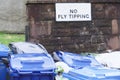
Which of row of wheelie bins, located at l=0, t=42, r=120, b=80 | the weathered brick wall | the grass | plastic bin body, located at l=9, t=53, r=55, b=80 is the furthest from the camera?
the grass

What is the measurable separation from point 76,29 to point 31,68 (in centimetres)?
282

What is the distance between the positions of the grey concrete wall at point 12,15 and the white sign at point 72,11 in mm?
7264

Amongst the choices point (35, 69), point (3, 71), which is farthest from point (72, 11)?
point (35, 69)

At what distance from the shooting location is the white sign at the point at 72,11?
8.52 m

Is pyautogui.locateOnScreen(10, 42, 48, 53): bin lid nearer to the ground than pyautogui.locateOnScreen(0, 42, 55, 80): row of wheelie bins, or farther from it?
farther from it

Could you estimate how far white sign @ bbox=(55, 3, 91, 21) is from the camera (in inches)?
335

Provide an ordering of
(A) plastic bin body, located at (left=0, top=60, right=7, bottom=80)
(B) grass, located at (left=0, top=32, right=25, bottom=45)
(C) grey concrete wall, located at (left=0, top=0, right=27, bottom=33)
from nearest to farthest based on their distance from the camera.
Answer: (A) plastic bin body, located at (left=0, top=60, right=7, bottom=80) → (B) grass, located at (left=0, top=32, right=25, bottom=45) → (C) grey concrete wall, located at (left=0, top=0, right=27, bottom=33)

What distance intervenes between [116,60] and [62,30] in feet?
5.74

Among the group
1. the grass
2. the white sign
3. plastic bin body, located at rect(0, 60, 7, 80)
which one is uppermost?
the white sign

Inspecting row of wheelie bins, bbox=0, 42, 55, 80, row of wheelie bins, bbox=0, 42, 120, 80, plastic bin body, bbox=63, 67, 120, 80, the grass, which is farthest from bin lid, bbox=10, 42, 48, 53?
the grass

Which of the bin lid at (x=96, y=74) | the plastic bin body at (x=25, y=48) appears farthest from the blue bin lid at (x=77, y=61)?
the bin lid at (x=96, y=74)

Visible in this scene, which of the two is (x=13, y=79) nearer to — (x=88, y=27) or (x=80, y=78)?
(x=80, y=78)

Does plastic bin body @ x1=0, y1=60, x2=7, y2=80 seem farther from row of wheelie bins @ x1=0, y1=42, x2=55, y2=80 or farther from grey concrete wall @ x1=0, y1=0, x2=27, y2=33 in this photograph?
grey concrete wall @ x1=0, y1=0, x2=27, y2=33

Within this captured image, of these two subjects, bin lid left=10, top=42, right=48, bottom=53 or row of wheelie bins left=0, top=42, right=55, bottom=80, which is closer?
row of wheelie bins left=0, top=42, right=55, bottom=80
